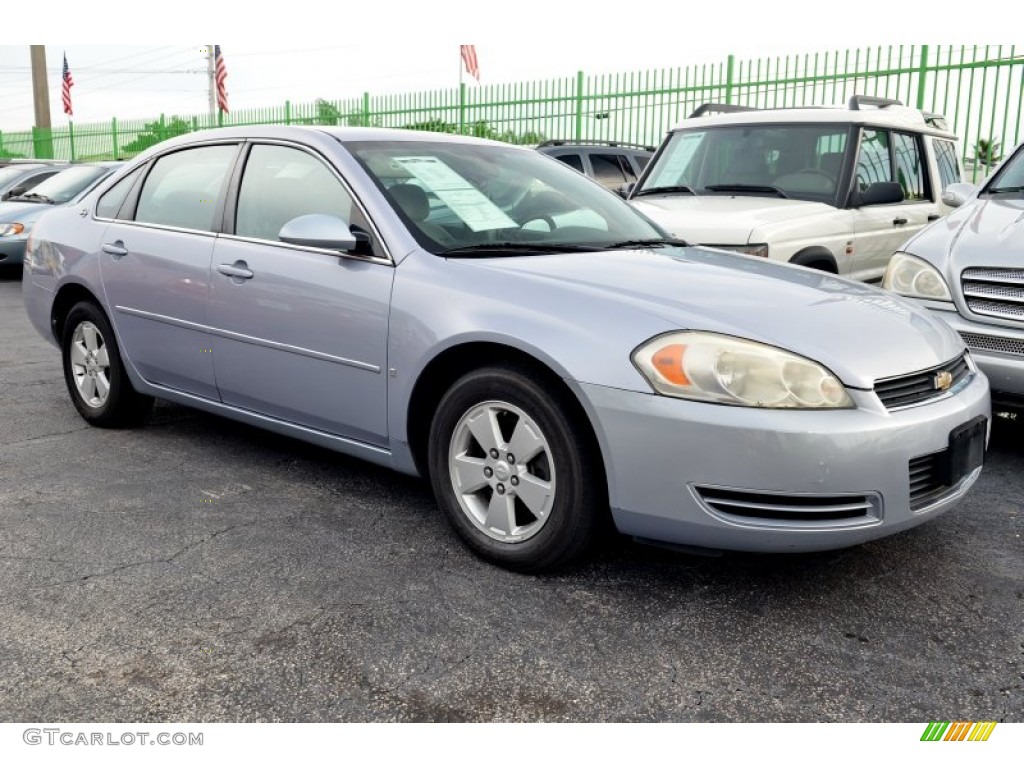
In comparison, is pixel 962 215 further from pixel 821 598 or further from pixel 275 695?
pixel 275 695

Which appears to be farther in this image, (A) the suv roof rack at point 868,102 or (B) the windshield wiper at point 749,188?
(A) the suv roof rack at point 868,102

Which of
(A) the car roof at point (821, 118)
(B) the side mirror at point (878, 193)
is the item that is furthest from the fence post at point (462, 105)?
(B) the side mirror at point (878, 193)

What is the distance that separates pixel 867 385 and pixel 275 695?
1871mm

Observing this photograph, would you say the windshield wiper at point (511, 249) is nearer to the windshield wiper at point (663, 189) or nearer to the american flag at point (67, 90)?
the windshield wiper at point (663, 189)

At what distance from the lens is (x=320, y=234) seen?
367 centimetres

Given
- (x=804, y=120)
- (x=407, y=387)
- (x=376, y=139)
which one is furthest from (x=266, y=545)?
(x=804, y=120)

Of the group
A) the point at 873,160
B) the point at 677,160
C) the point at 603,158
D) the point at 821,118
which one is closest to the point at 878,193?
the point at 873,160

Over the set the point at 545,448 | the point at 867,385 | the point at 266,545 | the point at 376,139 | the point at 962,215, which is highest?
the point at 376,139

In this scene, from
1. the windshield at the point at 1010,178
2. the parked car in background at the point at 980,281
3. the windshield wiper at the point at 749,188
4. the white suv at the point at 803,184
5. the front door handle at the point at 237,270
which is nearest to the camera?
the front door handle at the point at 237,270

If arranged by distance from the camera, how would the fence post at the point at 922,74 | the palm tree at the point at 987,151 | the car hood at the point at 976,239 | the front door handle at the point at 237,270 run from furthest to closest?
the fence post at the point at 922,74, the palm tree at the point at 987,151, the car hood at the point at 976,239, the front door handle at the point at 237,270

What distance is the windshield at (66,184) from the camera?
12.6 m

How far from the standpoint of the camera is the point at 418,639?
2.87 metres

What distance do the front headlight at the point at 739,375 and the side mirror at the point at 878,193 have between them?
4211 millimetres

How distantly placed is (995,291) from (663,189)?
9.98 feet
